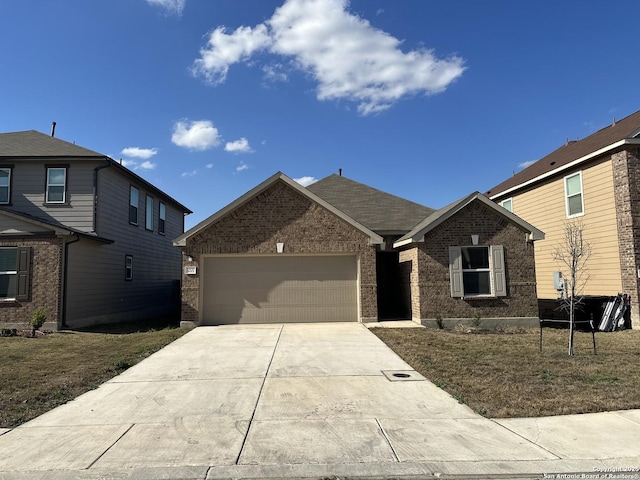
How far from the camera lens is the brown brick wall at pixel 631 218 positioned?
13547 mm

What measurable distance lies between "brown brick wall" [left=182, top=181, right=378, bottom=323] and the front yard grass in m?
2.95

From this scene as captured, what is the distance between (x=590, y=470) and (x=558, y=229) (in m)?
14.7

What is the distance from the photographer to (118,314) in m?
17.5

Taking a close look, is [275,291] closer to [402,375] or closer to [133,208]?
[402,375]

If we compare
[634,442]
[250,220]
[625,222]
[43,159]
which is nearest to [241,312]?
[250,220]

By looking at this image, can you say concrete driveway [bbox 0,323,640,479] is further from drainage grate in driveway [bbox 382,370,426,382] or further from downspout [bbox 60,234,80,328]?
downspout [bbox 60,234,80,328]

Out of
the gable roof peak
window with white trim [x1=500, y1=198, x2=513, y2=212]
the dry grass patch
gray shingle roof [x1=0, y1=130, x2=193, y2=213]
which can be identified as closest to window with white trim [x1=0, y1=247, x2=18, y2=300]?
gray shingle roof [x1=0, y1=130, x2=193, y2=213]

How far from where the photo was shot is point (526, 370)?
25.5 ft

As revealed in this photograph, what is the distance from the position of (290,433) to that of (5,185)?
619 inches

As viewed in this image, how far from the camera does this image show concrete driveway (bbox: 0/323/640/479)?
4.19m

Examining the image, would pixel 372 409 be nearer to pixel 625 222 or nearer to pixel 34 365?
pixel 34 365

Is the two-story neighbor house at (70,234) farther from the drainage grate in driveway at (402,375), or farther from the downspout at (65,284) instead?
the drainage grate in driveway at (402,375)

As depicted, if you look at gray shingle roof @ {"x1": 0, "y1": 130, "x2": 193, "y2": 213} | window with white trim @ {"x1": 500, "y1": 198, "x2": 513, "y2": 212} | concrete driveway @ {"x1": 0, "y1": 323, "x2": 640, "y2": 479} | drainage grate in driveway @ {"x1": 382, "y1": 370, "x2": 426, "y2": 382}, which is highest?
gray shingle roof @ {"x1": 0, "y1": 130, "x2": 193, "y2": 213}

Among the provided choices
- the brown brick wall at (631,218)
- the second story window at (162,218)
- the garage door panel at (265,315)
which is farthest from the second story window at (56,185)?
the brown brick wall at (631,218)
